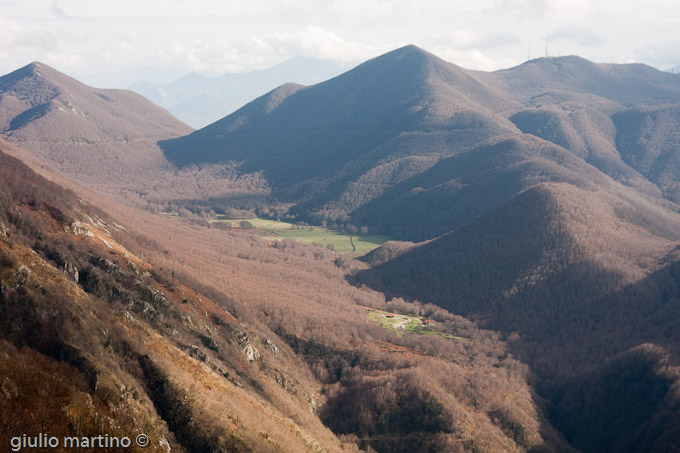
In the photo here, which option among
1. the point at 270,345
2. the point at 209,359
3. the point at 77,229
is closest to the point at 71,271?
the point at 77,229

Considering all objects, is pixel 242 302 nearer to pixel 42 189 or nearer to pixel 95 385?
pixel 42 189

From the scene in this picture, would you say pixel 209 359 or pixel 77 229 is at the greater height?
pixel 77 229

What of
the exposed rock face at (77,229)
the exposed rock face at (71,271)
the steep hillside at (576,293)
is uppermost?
the exposed rock face at (77,229)

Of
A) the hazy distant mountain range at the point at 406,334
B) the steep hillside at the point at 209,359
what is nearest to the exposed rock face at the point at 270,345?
the steep hillside at the point at 209,359

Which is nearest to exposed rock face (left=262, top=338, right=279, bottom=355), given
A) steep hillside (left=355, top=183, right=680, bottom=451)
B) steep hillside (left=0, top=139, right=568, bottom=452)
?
steep hillside (left=0, top=139, right=568, bottom=452)

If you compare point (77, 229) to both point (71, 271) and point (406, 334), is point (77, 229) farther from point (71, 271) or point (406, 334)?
point (406, 334)

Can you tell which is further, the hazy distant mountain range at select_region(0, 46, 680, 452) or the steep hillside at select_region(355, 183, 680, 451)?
the steep hillside at select_region(355, 183, 680, 451)

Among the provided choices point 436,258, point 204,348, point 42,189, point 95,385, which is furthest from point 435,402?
point 436,258

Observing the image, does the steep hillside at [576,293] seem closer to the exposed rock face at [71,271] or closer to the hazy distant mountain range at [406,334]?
the hazy distant mountain range at [406,334]

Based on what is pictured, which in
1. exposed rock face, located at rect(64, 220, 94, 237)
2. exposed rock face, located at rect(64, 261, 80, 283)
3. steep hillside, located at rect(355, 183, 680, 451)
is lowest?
steep hillside, located at rect(355, 183, 680, 451)

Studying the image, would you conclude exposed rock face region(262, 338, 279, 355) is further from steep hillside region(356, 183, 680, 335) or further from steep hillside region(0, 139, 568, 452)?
steep hillside region(356, 183, 680, 335)

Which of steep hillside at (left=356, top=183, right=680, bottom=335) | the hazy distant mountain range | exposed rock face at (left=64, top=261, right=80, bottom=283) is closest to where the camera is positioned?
the hazy distant mountain range
